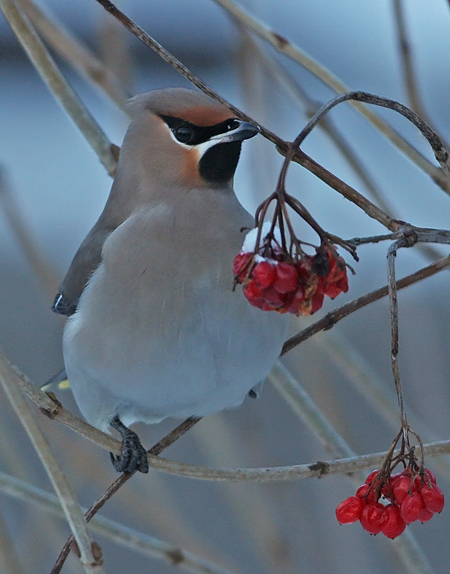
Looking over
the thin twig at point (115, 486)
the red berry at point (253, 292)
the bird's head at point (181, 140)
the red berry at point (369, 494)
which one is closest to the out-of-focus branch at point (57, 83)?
the bird's head at point (181, 140)

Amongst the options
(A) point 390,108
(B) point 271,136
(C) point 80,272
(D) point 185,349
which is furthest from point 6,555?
(A) point 390,108

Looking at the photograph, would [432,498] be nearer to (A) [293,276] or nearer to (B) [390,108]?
(A) [293,276]

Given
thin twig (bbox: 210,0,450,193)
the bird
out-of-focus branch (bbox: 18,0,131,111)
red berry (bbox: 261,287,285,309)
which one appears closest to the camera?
red berry (bbox: 261,287,285,309)

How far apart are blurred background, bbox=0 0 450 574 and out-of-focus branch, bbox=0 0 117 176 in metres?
0.16

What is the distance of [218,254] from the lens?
6.49 feet

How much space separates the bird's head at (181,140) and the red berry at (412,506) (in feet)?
2.98

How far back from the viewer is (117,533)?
180 centimetres

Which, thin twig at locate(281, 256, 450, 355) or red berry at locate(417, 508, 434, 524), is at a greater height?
thin twig at locate(281, 256, 450, 355)

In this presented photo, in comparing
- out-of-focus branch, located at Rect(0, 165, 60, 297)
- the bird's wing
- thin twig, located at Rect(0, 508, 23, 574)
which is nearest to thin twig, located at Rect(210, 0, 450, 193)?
the bird's wing

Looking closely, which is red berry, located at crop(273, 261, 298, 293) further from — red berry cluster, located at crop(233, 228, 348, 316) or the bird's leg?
the bird's leg

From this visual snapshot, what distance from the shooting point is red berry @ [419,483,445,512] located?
1.25 metres

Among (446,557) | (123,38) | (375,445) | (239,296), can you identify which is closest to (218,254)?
(239,296)

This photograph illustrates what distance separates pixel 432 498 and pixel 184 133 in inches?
43.1

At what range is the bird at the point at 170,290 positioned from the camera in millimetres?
1952
